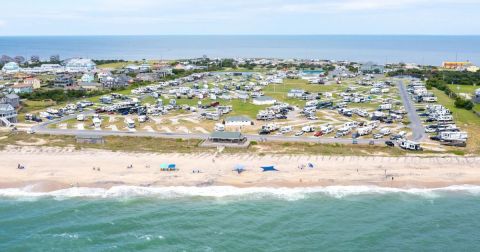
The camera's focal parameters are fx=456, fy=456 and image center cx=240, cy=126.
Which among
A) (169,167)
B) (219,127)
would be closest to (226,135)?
(219,127)

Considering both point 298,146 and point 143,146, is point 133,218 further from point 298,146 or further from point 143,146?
point 298,146

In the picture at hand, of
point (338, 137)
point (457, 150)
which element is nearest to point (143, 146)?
point (338, 137)

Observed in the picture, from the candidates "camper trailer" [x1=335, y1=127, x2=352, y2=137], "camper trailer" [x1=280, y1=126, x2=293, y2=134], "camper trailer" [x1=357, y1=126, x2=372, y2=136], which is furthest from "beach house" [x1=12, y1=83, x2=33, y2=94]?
"camper trailer" [x1=357, y1=126, x2=372, y2=136]

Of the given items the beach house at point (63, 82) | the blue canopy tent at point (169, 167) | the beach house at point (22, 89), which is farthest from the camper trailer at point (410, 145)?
the beach house at point (63, 82)

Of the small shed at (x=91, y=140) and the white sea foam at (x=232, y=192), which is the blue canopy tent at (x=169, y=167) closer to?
the white sea foam at (x=232, y=192)

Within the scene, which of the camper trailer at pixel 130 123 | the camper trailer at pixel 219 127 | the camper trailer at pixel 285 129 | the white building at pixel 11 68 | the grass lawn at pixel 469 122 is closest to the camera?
the grass lawn at pixel 469 122
